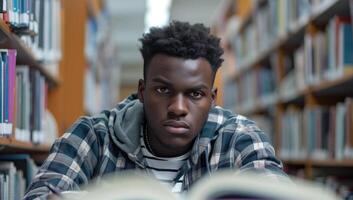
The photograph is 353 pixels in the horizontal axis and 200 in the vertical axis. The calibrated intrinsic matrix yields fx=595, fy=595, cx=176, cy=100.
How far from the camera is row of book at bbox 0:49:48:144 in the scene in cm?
164

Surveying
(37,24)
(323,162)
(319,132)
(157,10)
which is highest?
(157,10)

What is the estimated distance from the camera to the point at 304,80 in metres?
2.96

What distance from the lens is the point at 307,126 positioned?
288 centimetres

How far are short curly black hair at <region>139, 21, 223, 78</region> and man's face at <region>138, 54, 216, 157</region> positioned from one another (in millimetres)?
15

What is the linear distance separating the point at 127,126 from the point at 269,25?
2520 millimetres

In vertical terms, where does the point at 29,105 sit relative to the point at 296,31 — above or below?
below

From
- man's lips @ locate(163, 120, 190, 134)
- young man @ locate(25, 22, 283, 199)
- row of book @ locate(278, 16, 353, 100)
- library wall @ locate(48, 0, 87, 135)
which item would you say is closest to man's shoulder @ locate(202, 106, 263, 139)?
young man @ locate(25, 22, 283, 199)

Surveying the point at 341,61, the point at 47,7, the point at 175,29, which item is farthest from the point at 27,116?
the point at 341,61

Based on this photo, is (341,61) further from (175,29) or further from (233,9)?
(233,9)

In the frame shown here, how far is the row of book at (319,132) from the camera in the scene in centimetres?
241

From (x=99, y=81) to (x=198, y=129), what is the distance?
12.0 feet

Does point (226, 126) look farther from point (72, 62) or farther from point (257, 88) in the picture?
point (257, 88)

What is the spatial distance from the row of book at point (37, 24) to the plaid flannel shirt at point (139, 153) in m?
0.47

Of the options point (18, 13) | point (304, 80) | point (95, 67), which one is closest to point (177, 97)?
point (18, 13)
